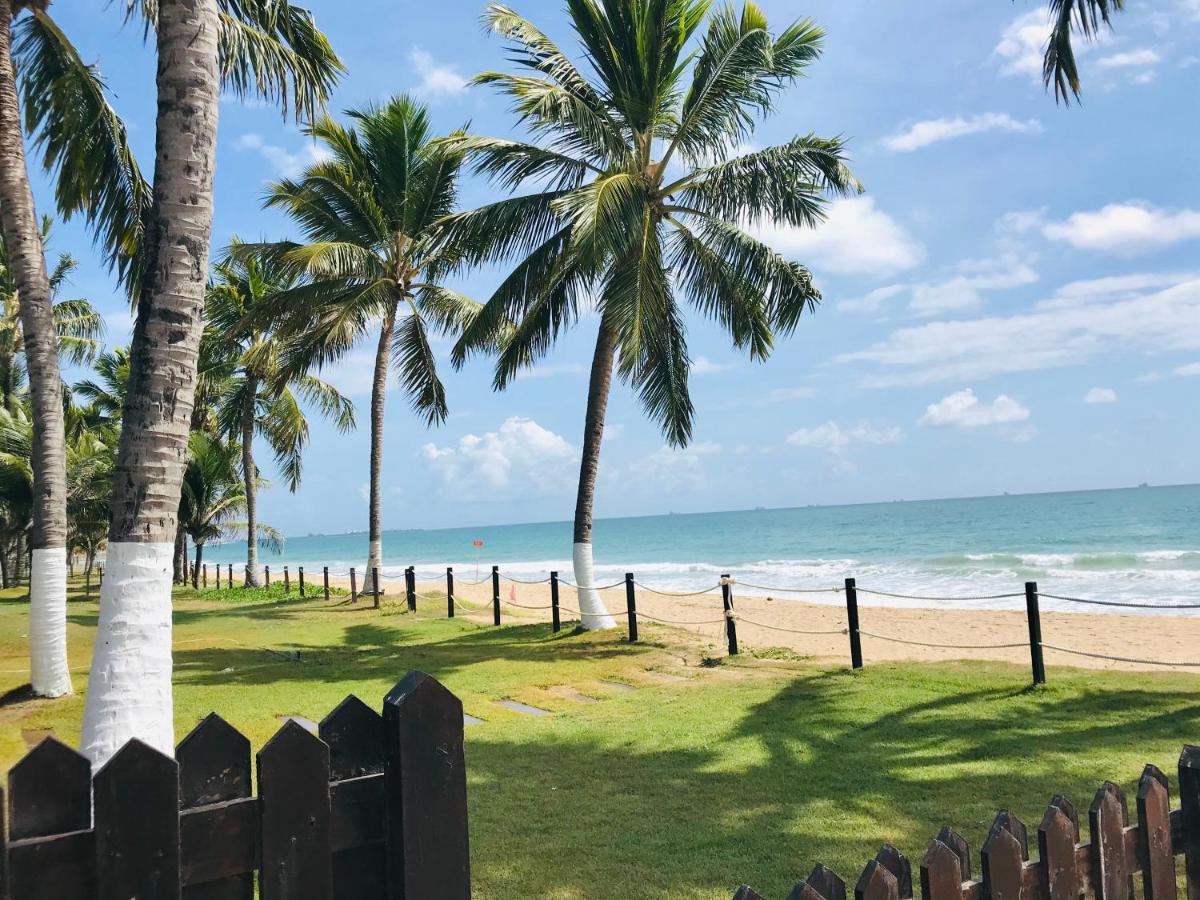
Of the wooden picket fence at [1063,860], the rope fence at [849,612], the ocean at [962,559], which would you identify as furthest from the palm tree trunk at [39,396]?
the wooden picket fence at [1063,860]

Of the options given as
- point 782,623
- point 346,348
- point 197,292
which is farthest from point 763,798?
point 346,348

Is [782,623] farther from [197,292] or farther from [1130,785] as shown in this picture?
[197,292]

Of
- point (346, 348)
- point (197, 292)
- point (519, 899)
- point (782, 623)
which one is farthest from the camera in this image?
point (346, 348)

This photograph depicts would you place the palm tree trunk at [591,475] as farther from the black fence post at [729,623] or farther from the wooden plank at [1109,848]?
the wooden plank at [1109,848]

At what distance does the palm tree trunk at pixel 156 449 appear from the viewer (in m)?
4.69

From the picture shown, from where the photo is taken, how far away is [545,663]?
35.6ft

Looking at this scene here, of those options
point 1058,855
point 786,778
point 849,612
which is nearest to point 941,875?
point 1058,855

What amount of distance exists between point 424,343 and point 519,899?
649 inches

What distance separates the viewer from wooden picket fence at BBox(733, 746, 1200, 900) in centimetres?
186

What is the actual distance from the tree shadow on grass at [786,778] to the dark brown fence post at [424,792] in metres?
2.65

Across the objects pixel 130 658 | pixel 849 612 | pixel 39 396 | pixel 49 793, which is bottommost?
pixel 849 612

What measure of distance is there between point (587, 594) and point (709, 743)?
6880 millimetres

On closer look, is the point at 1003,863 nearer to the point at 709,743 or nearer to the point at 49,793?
the point at 49,793

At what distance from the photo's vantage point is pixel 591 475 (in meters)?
13.7
